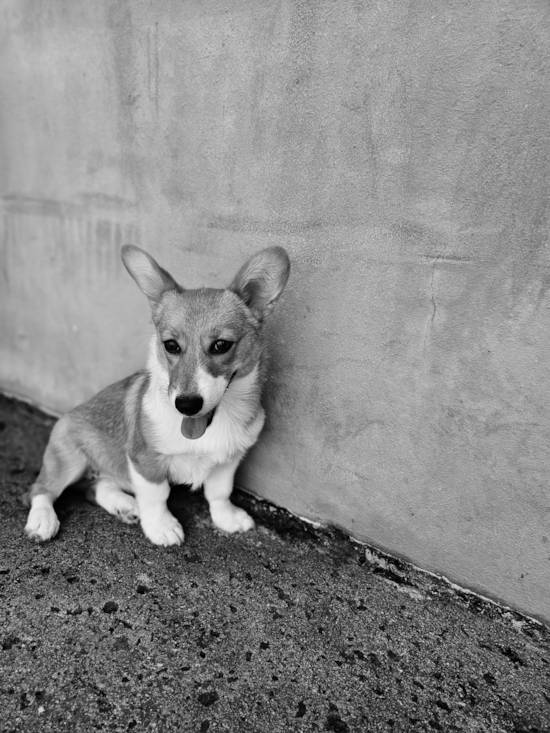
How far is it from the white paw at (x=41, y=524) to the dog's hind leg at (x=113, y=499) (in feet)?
0.97

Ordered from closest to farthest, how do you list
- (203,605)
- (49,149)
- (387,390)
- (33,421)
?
(203,605) → (387,390) → (49,149) → (33,421)

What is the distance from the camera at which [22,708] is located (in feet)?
5.74

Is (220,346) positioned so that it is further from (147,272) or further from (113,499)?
(113,499)

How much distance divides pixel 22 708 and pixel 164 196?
2.55 m

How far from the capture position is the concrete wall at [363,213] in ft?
6.55

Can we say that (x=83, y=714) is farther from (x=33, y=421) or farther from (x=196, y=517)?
(x=33, y=421)

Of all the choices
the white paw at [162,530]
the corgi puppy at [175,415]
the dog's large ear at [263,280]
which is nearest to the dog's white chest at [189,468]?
the corgi puppy at [175,415]

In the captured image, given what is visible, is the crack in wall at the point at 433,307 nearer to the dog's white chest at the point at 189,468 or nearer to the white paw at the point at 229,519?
the dog's white chest at the point at 189,468

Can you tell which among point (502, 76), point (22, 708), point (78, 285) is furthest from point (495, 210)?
point (78, 285)

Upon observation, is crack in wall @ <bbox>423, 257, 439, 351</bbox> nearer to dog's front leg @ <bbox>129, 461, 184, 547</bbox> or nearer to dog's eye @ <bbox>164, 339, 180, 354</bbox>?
dog's eye @ <bbox>164, 339, 180, 354</bbox>

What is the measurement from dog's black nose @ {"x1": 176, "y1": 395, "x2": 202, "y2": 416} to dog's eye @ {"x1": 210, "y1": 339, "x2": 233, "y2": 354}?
0.96 ft

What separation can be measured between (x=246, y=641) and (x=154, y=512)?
2.87 feet

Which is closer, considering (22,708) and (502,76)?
(22,708)

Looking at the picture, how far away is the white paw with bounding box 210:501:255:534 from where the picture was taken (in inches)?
111
